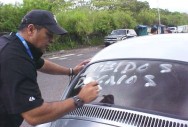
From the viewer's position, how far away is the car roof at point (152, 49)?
3176mm

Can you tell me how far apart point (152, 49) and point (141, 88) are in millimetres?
407

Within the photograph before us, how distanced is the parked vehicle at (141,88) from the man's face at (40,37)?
577 mm

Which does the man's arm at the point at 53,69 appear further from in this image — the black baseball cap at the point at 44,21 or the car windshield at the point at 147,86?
the black baseball cap at the point at 44,21

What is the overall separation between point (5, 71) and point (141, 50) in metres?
1.11

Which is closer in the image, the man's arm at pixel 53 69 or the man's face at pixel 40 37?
the man's face at pixel 40 37

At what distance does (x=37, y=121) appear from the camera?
9.66 feet

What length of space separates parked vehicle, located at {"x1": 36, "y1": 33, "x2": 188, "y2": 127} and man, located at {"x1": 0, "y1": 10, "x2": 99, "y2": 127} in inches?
7.6

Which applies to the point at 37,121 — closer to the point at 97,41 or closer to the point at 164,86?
Result: the point at 164,86

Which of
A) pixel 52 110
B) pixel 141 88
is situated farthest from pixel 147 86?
pixel 52 110

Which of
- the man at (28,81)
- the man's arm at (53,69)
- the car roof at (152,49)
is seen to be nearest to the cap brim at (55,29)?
the man at (28,81)

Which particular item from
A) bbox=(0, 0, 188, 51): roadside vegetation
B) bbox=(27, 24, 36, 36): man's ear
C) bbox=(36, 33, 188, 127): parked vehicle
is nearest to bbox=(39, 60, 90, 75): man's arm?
bbox=(36, 33, 188, 127): parked vehicle

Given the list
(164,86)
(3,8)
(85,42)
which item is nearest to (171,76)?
(164,86)

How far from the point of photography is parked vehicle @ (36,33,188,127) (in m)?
2.84

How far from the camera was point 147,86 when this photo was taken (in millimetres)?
3039
